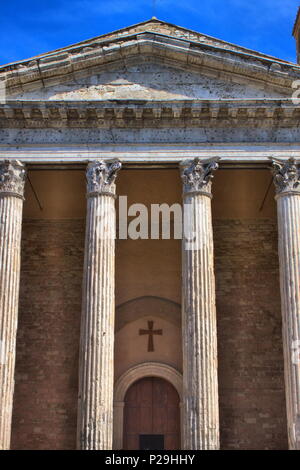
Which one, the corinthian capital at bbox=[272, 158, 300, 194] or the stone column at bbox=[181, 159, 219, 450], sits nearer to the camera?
the stone column at bbox=[181, 159, 219, 450]

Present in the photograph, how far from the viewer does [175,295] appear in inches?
762

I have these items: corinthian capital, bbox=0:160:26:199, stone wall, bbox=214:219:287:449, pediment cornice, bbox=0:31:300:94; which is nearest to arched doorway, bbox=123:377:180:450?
stone wall, bbox=214:219:287:449

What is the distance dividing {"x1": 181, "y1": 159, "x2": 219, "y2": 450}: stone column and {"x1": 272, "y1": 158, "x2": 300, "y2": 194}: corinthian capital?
1374 millimetres

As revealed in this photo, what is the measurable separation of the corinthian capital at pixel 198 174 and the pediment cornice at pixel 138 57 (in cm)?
232

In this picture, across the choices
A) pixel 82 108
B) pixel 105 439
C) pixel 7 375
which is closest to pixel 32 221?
pixel 82 108

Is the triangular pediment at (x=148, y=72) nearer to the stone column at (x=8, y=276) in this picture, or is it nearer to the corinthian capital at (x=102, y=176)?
the corinthian capital at (x=102, y=176)

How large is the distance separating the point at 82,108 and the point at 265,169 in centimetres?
435

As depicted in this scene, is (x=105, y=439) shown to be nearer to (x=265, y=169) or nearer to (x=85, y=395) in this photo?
(x=85, y=395)

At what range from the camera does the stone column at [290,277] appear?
14.2 meters

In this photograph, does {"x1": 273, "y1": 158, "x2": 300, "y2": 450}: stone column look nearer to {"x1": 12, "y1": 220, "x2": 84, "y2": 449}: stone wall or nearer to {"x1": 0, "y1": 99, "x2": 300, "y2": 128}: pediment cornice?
{"x1": 0, "y1": 99, "x2": 300, "y2": 128}: pediment cornice

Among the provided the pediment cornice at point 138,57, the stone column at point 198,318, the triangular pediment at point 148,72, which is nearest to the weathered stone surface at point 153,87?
the triangular pediment at point 148,72

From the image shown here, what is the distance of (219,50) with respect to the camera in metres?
16.2

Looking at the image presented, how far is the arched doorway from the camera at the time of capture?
17.9 m

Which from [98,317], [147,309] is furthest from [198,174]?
[147,309]
